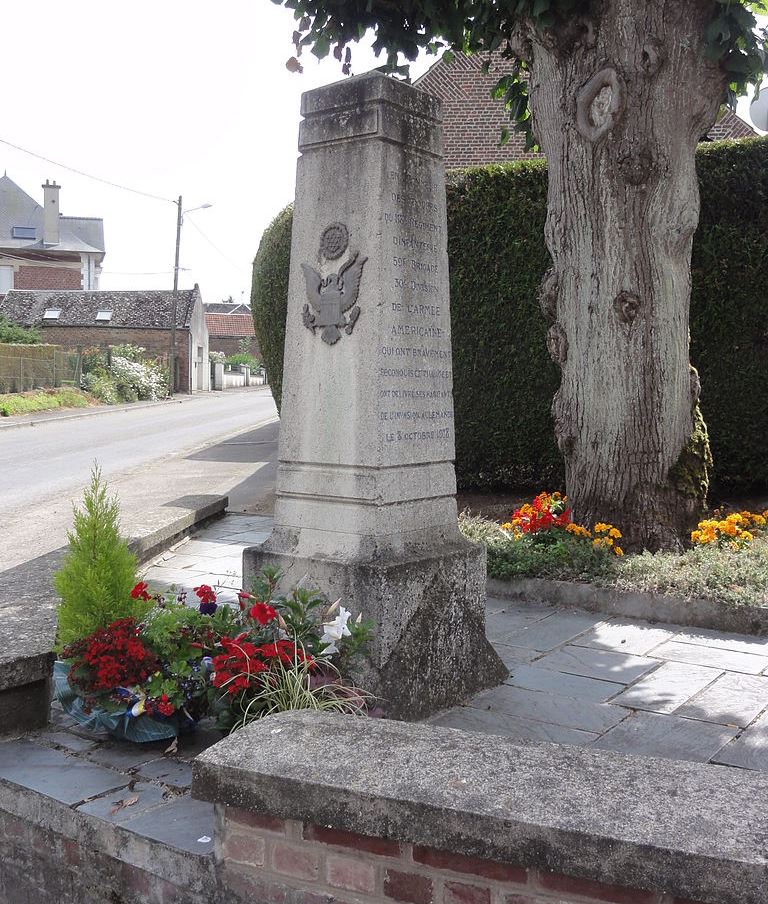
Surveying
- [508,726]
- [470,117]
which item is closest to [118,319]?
[470,117]

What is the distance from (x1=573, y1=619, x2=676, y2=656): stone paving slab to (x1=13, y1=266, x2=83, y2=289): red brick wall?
61.5 meters

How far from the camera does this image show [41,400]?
1120 inches

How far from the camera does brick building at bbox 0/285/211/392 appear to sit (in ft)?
148

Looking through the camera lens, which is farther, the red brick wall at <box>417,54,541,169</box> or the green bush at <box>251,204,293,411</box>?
the red brick wall at <box>417,54,541,169</box>

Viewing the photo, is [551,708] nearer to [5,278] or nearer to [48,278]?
[5,278]

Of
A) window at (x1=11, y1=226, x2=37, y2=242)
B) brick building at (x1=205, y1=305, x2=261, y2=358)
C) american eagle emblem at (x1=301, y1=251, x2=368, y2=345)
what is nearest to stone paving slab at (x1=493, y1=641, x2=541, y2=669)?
american eagle emblem at (x1=301, y1=251, x2=368, y2=345)

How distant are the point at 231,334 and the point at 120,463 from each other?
58717mm

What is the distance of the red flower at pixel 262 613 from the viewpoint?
331 centimetres

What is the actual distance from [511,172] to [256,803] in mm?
8215

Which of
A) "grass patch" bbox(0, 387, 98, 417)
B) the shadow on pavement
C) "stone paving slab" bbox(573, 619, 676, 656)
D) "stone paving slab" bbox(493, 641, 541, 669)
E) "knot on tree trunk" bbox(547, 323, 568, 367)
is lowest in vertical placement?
"stone paving slab" bbox(573, 619, 676, 656)

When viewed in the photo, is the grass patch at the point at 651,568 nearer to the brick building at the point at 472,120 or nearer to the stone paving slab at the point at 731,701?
the stone paving slab at the point at 731,701

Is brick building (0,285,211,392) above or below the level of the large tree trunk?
above

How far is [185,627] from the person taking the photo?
11.5 ft

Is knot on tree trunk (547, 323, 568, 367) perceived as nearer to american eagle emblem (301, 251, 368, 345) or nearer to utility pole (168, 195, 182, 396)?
american eagle emblem (301, 251, 368, 345)
